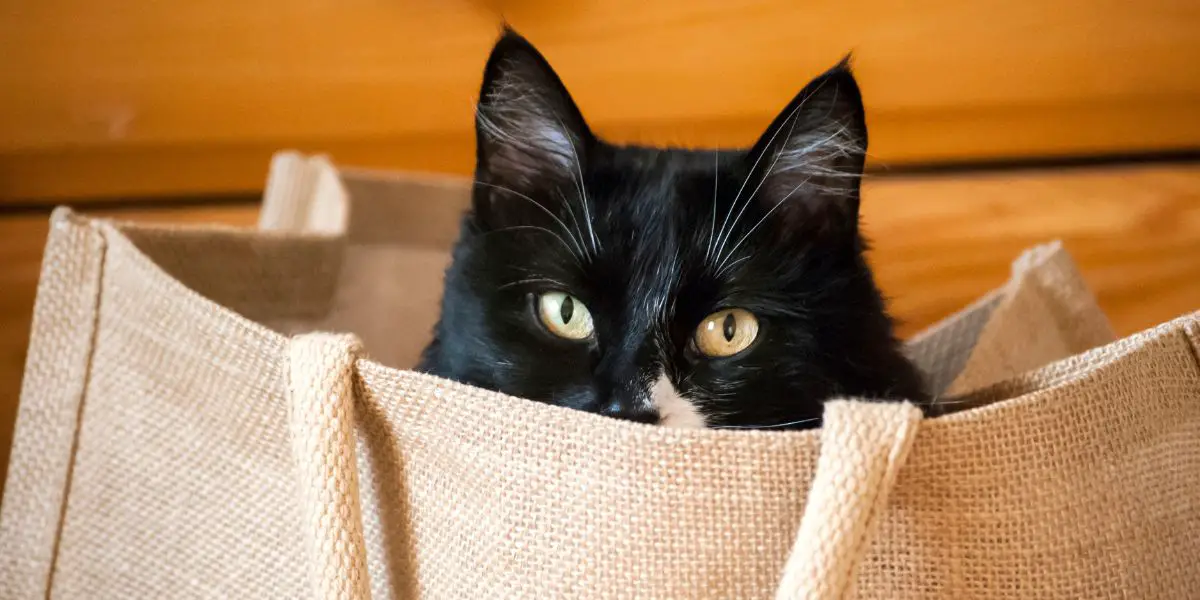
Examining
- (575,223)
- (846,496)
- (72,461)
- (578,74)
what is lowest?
(846,496)

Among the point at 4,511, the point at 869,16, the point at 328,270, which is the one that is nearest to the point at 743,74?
the point at 869,16

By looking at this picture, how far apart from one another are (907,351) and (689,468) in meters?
0.44

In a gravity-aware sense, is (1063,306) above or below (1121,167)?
below

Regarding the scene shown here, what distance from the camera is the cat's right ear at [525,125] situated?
0.68m

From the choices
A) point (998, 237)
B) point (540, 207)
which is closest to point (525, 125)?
point (540, 207)

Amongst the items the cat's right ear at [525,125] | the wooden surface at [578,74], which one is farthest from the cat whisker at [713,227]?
the wooden surface at [578,74]

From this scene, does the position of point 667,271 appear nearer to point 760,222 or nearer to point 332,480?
point 760,222

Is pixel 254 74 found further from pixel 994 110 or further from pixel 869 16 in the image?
pixel 994 110

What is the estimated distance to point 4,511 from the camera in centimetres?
72

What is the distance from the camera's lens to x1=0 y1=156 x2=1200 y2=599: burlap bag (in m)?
0.51

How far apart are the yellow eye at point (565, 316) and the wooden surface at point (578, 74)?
0.51m

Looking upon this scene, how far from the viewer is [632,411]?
0.60 meters

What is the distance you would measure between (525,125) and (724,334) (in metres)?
0.23

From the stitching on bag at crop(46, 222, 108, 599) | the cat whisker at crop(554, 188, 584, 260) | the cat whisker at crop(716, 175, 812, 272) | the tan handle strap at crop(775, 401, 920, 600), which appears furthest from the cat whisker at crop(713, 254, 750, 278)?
the stitching on bag at crop(46, 222, 108, 599)
